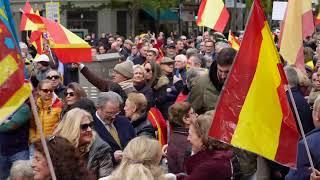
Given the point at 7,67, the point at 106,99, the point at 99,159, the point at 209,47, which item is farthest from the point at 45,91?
the point at 209,47

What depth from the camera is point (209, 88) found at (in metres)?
7.36

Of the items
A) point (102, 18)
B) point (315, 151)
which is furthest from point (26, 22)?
point (102, 18)

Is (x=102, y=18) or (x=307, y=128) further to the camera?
(x=102, y=18)

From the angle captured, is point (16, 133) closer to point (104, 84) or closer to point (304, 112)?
point (104, 84)

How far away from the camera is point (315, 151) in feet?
16.9

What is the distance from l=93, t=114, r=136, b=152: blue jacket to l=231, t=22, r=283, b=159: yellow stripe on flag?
222 cm

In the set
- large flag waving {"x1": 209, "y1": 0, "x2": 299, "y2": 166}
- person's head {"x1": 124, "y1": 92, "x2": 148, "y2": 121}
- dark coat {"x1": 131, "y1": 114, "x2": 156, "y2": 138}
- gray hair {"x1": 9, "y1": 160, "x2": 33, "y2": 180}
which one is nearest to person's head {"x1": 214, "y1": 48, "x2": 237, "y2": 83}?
person's head {"x1": 124, "y1": 92, "x2": 148, "y2": 121}

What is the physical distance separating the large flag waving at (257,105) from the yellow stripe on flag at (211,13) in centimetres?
880

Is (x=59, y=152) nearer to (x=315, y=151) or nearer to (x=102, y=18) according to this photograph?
(x=315, y=151)

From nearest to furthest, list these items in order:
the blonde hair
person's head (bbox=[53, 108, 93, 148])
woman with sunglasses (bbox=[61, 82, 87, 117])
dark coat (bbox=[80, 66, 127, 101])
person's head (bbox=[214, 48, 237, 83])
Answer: the blonde hair
person's head (bbox=[53, 108, 93, 148])
person's head (bbox=[214, 48, 237, 83])
woman with sunglasses (bbox=[61, 82, 87, 117])
dark coat (bbox=[80, 66, 127, 101])

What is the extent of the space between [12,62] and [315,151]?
2197 millimetres

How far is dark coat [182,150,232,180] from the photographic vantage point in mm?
5211

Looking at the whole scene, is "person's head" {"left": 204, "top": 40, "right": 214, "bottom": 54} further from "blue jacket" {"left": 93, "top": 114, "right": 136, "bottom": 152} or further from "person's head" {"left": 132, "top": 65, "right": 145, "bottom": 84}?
"blue jacket" {"left": 93, "top": 114, "right": 136, "bottom": 152}

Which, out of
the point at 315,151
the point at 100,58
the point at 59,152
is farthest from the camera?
the point at 100,58
